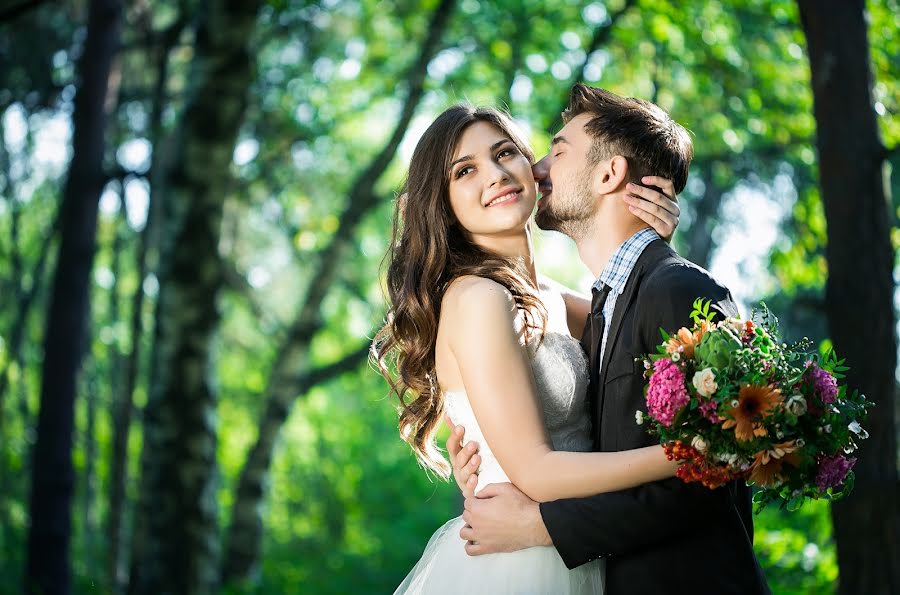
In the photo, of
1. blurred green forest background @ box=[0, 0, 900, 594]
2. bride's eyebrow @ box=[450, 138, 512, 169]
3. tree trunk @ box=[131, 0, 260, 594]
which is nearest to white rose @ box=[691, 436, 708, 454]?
bride's eyebrow @ box=[450, 138, 512, 169]

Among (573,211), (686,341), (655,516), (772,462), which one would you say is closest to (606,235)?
(573,211)

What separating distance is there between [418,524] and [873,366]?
17190 millimetres

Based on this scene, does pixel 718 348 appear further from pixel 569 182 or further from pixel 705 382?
pixel 569 182

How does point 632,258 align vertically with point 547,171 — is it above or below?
below

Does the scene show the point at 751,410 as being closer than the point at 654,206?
Yes

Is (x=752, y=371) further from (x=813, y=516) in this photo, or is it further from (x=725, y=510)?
(x=813, y=516)

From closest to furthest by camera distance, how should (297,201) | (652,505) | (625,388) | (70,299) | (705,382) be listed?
(705,382) < (652,505) < (625,388) < (70,299) < (297,201)

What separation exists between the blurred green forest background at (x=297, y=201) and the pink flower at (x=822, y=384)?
249cm

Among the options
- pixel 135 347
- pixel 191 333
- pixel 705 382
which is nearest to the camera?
pixel 705 382

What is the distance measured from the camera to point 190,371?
742cm

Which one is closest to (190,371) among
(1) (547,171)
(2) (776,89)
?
(1) (547,171)

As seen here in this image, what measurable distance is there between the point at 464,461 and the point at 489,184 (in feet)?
3.39

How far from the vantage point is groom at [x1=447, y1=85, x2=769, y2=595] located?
310cm

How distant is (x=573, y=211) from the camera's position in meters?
3.72
